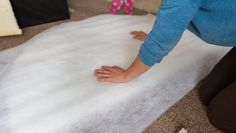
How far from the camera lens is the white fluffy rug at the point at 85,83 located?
90cm

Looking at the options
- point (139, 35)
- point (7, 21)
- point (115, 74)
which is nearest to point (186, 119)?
point (115, 74)

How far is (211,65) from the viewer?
1.23 meters

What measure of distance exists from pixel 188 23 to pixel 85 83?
470 millimetres

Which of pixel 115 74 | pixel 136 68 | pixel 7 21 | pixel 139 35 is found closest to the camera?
pixel 136 68

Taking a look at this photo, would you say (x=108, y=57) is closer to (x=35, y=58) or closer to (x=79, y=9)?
(x=35, y=58)

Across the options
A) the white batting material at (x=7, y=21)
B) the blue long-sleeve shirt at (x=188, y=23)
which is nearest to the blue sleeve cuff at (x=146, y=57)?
the blue long-sleeve shirt at (x=188, y=23)

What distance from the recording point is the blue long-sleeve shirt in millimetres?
661

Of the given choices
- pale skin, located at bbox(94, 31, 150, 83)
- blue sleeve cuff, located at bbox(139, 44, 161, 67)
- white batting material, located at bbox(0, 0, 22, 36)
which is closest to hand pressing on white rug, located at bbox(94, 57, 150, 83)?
pale skin, located at bbox(94, 31, 150, 83)

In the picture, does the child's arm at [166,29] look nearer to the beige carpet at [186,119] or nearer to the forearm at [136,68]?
the forearm at [136,68]

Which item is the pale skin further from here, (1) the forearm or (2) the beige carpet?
(2) the beige carpet

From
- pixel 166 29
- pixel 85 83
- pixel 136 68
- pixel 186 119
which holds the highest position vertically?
pixel 166 29

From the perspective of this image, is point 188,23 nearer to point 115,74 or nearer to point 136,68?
point 136,68

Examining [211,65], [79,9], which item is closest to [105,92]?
[211,65]

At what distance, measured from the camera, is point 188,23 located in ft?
2.31
